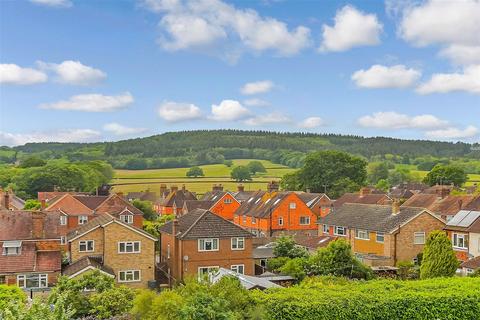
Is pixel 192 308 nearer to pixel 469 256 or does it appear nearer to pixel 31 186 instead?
pixel 469 256

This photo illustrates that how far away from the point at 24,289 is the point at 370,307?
2705 centimetres

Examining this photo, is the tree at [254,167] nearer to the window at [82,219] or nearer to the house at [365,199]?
the house at [365,199]

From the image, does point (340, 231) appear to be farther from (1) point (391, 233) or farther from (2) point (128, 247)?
(2) point (128, 247)

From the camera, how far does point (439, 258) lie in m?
39.4

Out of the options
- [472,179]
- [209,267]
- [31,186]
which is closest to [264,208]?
[209,267]

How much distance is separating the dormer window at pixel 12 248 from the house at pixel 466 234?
123 feet

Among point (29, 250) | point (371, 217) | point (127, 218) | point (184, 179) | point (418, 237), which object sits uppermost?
point (184, 179)

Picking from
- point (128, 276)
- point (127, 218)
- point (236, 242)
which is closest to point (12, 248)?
point (128, 276)

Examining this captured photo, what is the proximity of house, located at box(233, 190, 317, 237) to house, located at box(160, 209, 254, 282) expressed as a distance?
27717 mm

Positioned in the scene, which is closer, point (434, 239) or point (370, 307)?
point (370, 307)

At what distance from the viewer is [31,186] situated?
126 metres

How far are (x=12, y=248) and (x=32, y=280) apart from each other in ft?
10.5

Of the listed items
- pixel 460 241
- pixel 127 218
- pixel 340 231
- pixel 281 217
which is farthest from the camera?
pixel 281 217

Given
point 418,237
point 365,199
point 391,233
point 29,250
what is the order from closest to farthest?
point 29,250, point 391,233, point 418,237, point 365,199
